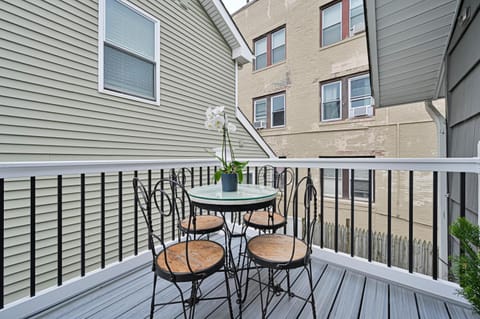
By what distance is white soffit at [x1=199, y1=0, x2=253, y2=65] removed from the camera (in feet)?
15.8

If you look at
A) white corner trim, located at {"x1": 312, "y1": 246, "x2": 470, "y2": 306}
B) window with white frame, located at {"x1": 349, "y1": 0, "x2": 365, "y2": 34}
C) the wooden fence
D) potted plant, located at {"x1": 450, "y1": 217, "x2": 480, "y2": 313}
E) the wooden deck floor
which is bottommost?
the wooden fence

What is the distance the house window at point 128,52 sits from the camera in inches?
129

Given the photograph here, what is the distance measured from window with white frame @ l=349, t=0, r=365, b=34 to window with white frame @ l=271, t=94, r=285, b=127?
2583 millimetres

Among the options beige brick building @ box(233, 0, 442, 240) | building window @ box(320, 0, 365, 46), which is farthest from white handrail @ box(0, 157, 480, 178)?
building window @ box(320, 0, 365, 46)

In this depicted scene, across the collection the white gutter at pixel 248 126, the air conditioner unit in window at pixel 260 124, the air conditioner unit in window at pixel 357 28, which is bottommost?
the white gutter at pixel 248 126

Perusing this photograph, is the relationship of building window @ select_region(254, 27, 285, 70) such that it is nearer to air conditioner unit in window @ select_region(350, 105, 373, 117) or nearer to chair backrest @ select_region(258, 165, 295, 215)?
air conditioner unit in window @ select_region(350, 105, 373, 117)

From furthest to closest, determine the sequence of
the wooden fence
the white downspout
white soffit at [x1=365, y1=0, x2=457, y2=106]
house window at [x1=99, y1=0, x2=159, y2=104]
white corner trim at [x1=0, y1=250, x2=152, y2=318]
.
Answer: the wooden fence < house window at [x1=99, y1=0, x2=159, y2=104] < the white downspout < white soffit at [x1=365, y1=0, x2=457, y2=106] < white corner trim at [x1=0, y1=250, x2=152, y2=318]

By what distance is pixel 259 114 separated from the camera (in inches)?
322

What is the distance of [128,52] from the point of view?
3.52 meters

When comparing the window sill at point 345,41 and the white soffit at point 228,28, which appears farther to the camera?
the window sill at point 345,41

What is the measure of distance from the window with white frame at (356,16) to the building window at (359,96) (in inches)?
49.4

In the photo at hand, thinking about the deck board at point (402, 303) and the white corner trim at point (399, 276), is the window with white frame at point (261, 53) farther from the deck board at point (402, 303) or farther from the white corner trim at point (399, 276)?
the deck board at point (402, 303)

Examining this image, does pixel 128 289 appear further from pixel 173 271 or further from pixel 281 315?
pixel 281 315

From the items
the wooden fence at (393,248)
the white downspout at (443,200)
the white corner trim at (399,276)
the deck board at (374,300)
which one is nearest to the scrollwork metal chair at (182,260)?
the deck board at (374,300)
